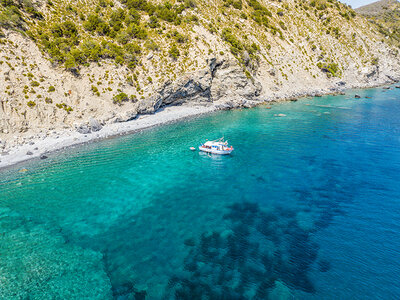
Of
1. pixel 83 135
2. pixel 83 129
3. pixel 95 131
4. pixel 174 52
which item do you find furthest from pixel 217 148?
pixel 174 52

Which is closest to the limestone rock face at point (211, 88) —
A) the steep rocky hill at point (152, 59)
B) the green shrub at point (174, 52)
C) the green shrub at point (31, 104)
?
the steep rocky hill at point (152, 59)

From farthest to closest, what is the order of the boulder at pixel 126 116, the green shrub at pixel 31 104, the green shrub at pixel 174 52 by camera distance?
the green shrub at pixel 174 52
the boulder at pixel 126 116
the green shrub at pixel 31 104

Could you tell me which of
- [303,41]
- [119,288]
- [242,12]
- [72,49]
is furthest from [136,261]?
[303,41]

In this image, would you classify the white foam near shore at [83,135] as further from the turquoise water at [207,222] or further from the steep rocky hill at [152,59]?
the turquoise water at [207,222]

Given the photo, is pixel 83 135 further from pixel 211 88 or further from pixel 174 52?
pixel 211 88

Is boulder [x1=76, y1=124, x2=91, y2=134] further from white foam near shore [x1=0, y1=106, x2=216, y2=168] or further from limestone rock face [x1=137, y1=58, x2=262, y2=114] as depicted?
limestone rock face [x1=137, y1=58, x2=262, y2=114]

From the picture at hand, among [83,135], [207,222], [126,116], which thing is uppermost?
[126,116]

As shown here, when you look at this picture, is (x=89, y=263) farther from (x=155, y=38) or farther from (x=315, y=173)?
(x=155, y=38)

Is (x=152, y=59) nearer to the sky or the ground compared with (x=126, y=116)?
nearer to the sky
